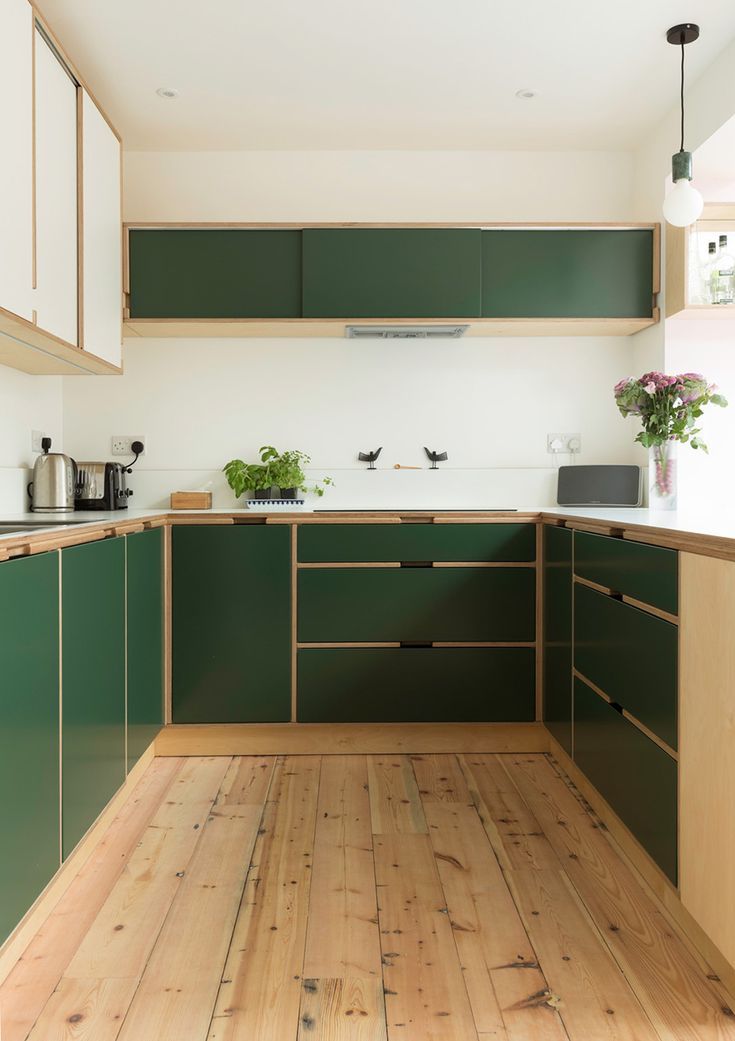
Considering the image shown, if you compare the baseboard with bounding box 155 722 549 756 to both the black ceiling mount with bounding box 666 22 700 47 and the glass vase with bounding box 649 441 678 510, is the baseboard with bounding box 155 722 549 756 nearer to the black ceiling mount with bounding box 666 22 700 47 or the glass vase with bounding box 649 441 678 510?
the glass vase with bounding box 649 441 678 510

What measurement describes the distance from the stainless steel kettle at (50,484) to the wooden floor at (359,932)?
3.74 ft

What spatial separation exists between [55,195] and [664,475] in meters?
2.19

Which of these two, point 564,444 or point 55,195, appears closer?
point 55,195

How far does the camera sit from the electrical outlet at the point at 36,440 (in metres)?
3.11

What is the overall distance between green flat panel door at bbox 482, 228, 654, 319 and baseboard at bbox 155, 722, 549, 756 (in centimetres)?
167

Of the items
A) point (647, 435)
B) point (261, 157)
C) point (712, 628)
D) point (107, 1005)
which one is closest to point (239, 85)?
point (261, 157)

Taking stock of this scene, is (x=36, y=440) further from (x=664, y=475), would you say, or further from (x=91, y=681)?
(x=664, y=475)

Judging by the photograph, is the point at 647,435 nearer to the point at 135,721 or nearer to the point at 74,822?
the point at 135,721

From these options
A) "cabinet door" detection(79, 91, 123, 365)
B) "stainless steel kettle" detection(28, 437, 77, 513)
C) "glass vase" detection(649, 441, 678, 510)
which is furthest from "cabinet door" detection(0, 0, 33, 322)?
"glass vase" detection(649, 441, 678, 510)

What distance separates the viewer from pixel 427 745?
9.86 feet

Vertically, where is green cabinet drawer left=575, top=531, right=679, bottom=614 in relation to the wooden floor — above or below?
above

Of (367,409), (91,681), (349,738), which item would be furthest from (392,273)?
(91,681)

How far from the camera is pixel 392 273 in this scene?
3217 millimetres

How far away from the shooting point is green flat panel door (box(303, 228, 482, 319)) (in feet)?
10.5
